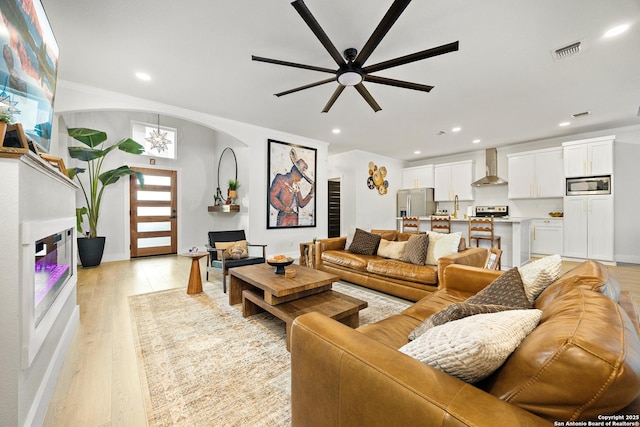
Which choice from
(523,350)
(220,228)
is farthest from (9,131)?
(220,228)

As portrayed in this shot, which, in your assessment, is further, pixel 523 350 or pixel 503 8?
pixel 503 8

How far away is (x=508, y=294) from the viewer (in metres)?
1.28

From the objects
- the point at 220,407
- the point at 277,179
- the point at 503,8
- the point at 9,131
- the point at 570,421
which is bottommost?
the point at 220,407

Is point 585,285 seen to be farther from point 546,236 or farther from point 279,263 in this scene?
point 546,236

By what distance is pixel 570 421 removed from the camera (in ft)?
1.77

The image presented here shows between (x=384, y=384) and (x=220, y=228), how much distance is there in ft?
20.1

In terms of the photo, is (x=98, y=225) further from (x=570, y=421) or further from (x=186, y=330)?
(x=570, y=421)

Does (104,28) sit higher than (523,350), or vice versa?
(104,28)

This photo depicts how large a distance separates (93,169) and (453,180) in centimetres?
827

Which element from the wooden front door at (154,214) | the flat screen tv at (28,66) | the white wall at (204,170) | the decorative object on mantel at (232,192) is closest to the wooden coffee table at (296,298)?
the flat screen tv at (28,66)

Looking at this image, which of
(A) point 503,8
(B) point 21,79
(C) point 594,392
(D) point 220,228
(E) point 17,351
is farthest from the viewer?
(D) point 220,228

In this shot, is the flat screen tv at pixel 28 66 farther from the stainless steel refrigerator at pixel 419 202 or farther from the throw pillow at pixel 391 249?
the stainless steel refrigerator at pixel 419 202

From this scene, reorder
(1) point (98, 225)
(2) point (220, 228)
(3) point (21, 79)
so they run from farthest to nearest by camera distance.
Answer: (2) point (220, 228), (1) point (98, 225), (3) point (21, 79)

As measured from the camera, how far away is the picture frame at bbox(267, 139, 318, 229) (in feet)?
16.8
